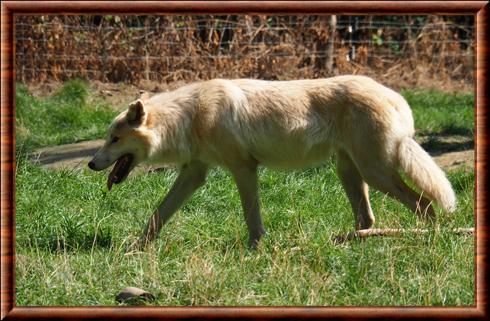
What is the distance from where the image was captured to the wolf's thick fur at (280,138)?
22.6 ft

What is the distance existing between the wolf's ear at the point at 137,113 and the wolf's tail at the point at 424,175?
7.40 ft

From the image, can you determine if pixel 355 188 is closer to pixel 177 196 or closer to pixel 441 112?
pixel 177 196

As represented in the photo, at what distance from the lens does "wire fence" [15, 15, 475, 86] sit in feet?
47.1

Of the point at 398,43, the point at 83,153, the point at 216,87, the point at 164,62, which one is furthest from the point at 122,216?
the point at 398,43

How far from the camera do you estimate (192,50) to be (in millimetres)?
14531

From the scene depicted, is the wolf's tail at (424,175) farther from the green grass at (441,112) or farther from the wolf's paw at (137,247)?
the green grass at (441,112)

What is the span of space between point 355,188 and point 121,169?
2123 millimetres

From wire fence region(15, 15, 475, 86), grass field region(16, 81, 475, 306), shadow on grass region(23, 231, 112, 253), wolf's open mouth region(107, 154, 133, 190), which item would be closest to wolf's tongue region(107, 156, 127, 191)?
wolf's open mouth region(107, 154, 133, 190)

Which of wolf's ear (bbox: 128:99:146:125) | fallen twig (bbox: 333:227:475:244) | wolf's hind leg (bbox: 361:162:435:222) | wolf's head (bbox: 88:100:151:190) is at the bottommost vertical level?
fallen twig (bbox: 333:227:475:244)

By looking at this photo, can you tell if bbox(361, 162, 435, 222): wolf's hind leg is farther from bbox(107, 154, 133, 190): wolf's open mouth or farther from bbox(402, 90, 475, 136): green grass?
bbox(402, 90, 475, 136): green grass

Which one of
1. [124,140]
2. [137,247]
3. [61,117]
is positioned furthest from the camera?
[61,117]

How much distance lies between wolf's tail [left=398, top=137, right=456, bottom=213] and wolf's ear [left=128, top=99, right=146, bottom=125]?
2255 millimetres

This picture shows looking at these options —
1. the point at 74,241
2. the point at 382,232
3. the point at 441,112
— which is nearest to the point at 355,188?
the point at 382,232

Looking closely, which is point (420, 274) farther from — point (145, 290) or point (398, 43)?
point (398, 43)
